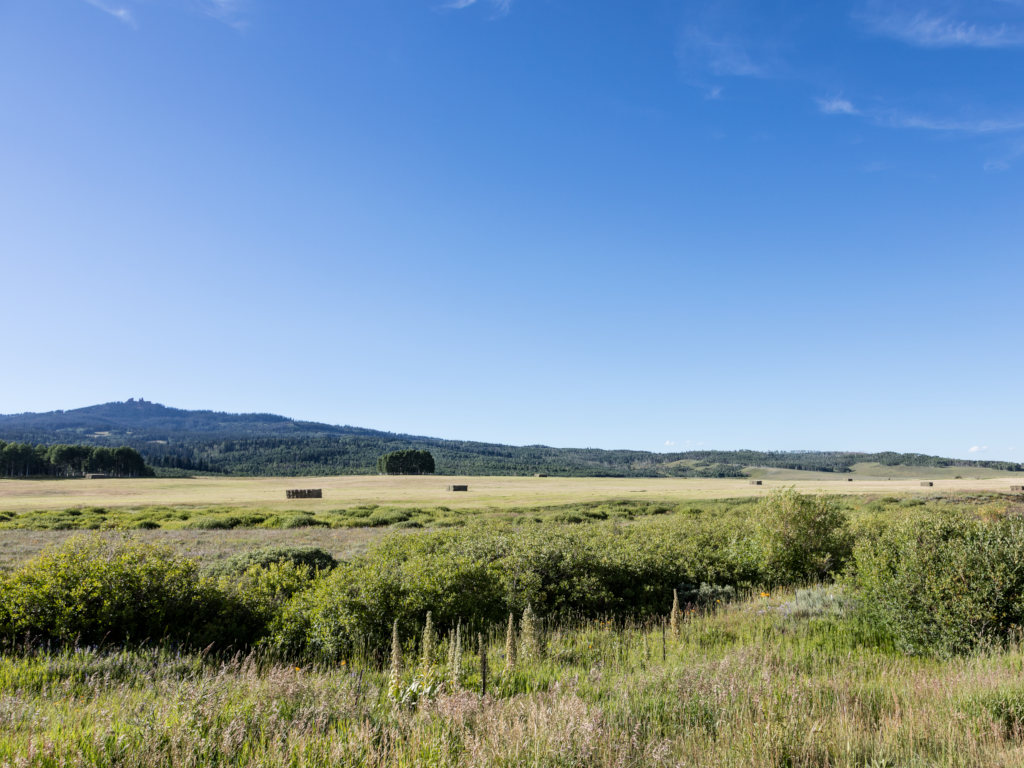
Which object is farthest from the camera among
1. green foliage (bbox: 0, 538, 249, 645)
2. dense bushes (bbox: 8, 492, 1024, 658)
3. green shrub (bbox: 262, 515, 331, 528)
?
green shrub (bbox: 262, 515, 331, 528)

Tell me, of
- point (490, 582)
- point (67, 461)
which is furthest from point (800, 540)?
point (67, 461)

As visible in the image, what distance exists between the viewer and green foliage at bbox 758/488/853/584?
1931 centimetres

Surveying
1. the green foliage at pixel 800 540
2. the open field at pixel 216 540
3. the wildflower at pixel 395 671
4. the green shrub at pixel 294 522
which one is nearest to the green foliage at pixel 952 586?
the wildflower at pixel 395 671

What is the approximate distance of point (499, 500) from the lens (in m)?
79.9

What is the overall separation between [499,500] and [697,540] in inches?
2383

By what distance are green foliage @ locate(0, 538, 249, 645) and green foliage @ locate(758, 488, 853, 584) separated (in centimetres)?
1653

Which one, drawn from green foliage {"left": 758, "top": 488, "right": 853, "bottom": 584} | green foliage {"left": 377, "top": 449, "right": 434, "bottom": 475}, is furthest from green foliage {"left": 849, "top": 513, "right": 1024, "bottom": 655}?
green foliage {"left": 377, "top": 449, "right": 434, "bottom": 475}

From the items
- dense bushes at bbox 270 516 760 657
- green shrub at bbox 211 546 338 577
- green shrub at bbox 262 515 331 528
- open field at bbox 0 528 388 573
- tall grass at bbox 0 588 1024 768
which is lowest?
green shrub at bbox 262 515 331 528

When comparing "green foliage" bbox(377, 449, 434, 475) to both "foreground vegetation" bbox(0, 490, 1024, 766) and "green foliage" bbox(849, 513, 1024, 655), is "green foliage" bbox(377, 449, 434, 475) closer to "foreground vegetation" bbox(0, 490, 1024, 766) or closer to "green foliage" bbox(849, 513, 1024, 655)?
"foreground vegetation" bbox(0, 490, 1024, 766)

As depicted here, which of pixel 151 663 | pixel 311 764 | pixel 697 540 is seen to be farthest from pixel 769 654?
pixel 697 540

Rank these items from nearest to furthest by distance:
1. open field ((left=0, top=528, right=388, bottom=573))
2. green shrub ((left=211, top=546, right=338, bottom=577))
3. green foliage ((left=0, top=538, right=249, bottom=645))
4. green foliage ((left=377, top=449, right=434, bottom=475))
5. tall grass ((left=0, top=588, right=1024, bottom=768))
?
tall grass ((left=0, top=588, right=1024, bottom=768)), green foliage ((left=0, top=538, right=249, bottom=645)), green shrub ((left=211, top=546, right=338, bottom=577)), open field ((left=0, top=528, right=388, bottom=573)), green foliage ((left=377, top=449, right=434, bottom=475))

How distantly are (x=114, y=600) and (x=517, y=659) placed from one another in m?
7.72

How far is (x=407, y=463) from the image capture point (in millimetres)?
186375

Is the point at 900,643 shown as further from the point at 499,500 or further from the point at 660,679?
the point at 499,500
